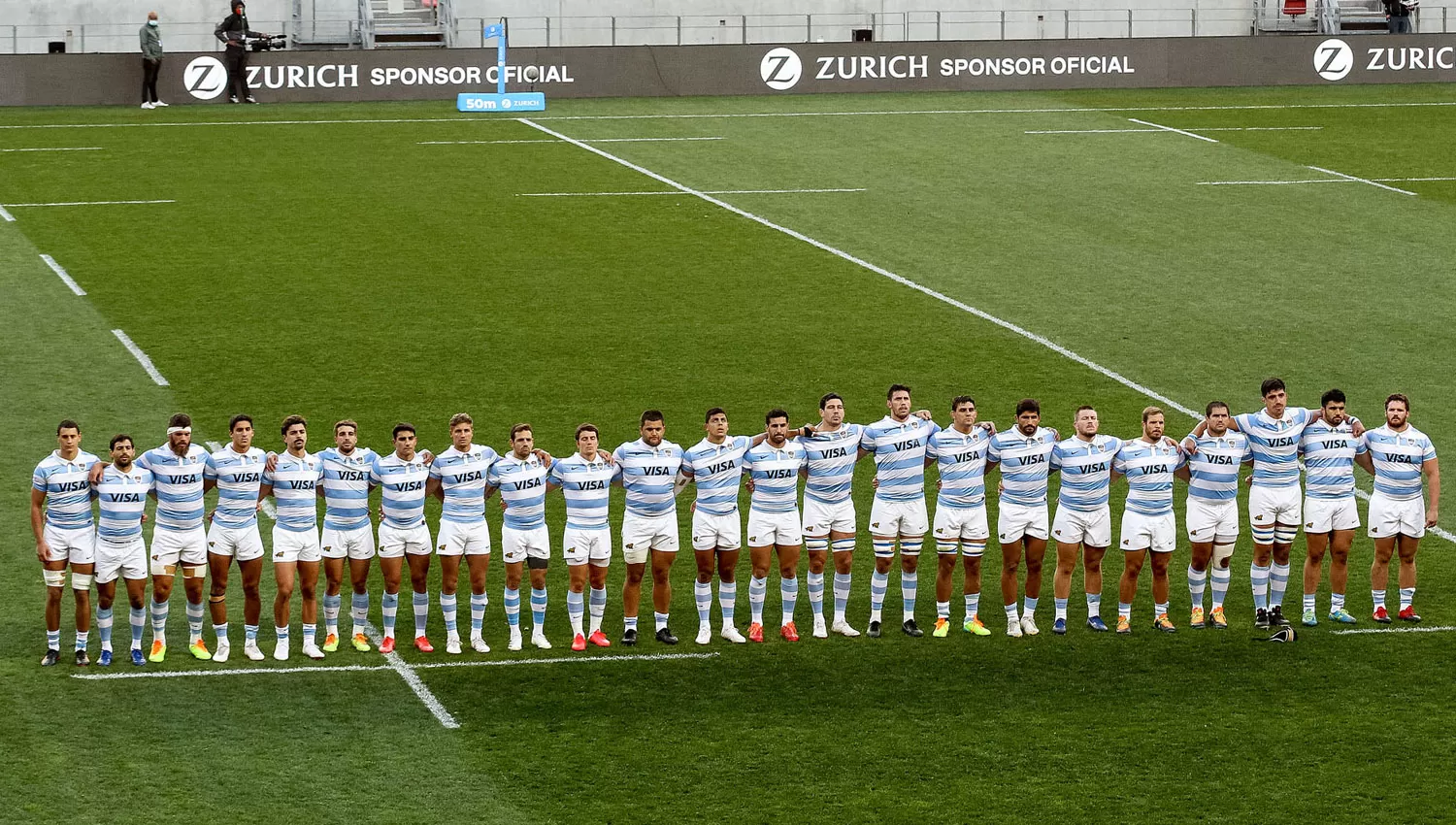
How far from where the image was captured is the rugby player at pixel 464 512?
1677cm

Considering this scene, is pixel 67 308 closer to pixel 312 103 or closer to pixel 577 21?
pixel 312 103

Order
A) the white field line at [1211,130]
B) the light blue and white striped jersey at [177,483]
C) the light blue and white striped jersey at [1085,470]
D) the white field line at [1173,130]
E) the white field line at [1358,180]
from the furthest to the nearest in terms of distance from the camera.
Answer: the white field line at [1211,130] → the white field line at [1173,130] → the white field line at [1358,180] → the light blue and white striped jersey at [1085,470] → the light blue and white striped jersey at [177,483]

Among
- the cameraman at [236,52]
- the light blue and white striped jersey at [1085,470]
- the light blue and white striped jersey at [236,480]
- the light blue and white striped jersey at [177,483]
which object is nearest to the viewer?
the light blue and white striped jersey at [177,483]

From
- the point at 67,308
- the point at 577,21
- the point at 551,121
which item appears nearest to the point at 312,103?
the point at 551,121

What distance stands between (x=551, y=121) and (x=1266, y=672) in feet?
99.4

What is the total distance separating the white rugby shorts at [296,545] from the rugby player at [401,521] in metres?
0.55

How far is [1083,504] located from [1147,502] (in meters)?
Result: 0.55

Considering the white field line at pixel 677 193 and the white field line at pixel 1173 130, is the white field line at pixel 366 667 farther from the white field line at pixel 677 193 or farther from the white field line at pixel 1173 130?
the white field line at pixel 1173 130

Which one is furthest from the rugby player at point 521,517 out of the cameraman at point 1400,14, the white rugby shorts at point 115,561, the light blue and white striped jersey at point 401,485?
the cameraman at point 1400,14

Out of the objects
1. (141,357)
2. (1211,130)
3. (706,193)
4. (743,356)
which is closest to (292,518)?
(141,357)

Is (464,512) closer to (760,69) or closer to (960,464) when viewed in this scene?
(960,464)

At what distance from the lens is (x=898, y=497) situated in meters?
17.4

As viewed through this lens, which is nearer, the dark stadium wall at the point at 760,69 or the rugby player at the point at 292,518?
the rugby player at the point at 292,518

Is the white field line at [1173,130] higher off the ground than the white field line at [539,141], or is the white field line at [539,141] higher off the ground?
the white field line at [1173,130]
